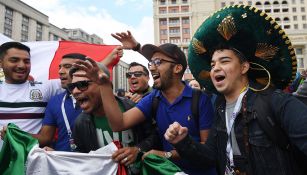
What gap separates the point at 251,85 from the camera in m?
2.23

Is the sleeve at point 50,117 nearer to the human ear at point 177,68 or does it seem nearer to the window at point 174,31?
the human ear at point 177,68

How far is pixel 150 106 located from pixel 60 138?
1169mm

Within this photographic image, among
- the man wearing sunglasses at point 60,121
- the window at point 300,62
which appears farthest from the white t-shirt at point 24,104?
the window at point 300,62

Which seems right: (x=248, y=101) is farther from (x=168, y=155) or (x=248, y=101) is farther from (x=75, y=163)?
(x=75, y=163)

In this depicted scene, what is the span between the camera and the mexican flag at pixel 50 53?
5.32 m

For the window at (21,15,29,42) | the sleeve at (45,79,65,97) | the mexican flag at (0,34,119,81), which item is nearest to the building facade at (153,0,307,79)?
the window at (21,15,29,42)

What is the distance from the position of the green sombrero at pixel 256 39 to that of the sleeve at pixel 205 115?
0.51 meters

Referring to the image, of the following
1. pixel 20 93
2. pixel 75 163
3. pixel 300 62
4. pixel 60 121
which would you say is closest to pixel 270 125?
pixel 75 163

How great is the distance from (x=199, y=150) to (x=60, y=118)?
176cm

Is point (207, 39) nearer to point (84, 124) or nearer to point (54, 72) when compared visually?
point (84, 124)

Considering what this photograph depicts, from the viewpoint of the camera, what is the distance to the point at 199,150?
2.23 m

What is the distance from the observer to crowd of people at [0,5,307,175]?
1932 mm

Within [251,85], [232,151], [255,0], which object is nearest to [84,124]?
[232,151]

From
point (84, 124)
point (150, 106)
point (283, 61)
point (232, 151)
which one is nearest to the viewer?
point (232, 151)
